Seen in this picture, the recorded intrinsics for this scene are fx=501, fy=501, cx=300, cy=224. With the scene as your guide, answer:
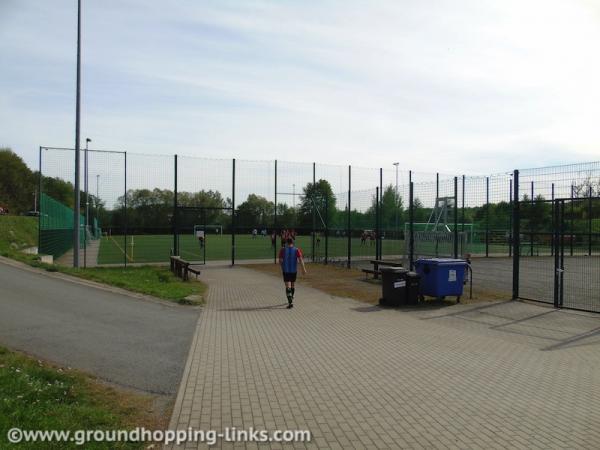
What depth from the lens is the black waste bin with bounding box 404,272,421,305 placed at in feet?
40.5

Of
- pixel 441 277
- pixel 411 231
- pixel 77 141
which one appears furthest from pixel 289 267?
pixel 77 141

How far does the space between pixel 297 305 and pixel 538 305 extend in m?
5.90

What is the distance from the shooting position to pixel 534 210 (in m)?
16.2

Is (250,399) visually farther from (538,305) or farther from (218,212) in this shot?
(218,212)

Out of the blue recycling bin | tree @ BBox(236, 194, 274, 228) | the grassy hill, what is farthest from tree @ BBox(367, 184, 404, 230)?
the grassy hill

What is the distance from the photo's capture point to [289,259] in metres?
12.3

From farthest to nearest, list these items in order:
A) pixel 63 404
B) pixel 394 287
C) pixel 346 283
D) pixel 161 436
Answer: pixel 346 283 < pixel 394 287 < pixel 63 404 < pixel 161 436

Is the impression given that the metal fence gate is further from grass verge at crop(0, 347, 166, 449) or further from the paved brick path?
grass verge at crop(0, 347, 166, 449)

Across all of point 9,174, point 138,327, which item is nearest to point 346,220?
point 138,327

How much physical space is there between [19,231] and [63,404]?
1247 inches

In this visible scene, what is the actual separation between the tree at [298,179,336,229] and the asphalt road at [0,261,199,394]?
15418mm

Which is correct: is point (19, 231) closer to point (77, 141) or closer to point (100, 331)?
point (77, 141)

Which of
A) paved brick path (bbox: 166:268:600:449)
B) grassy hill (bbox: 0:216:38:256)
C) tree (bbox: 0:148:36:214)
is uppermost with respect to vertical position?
tree (bbox: 0:148:36:214)

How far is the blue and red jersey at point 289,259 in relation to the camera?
12.2m
